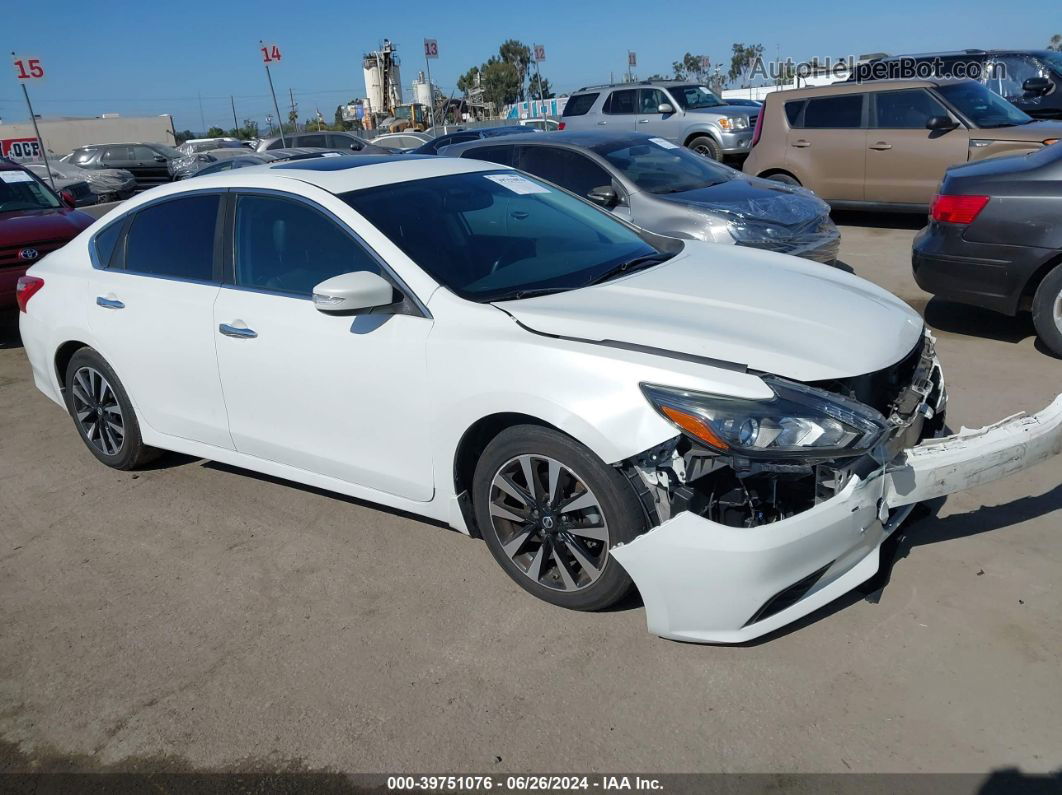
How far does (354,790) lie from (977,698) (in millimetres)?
1934

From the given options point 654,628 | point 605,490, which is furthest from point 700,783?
point 605,490

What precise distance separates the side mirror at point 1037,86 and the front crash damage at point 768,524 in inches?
490

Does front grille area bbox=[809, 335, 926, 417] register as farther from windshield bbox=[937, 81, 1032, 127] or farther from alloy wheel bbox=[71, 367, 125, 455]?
windshield bbox=[937, 81, 1032, 127]

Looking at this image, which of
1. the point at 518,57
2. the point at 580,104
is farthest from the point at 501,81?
the point at 580,104

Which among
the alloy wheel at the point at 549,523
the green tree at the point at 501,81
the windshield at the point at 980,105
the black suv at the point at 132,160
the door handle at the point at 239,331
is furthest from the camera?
the green tree at the point at 501,81

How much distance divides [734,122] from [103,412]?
12888 mm

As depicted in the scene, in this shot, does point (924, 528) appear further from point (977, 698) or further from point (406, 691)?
point (406, 691)

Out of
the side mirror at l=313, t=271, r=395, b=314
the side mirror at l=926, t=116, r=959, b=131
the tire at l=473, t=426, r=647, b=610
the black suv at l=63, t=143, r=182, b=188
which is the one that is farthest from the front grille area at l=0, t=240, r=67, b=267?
the black suv at l=63, t=143, r=182, b=188

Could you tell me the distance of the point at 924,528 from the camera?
12.3 ft

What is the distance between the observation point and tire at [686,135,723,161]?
15.5 m

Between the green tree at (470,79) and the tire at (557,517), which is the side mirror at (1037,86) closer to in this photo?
the tire at (557,517)

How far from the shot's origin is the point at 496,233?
402cm

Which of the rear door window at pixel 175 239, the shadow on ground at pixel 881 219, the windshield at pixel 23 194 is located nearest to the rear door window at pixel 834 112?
the shadow on ground at pixel 881 219

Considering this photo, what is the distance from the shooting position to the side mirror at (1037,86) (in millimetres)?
13102
